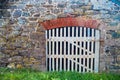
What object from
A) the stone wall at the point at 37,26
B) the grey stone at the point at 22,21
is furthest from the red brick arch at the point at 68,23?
the grey stone at the point at 22,21

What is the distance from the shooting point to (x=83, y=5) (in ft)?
33.1

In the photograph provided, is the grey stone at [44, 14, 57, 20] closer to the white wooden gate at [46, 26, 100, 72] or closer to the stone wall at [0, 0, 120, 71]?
the stone wall at [0, 0, 120, 71]

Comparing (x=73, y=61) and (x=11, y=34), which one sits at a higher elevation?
(x=11, y=34)

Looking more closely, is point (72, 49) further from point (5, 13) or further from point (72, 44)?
point (5, 13)

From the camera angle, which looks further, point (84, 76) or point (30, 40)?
point (30, 40)

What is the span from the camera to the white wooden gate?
1017cm

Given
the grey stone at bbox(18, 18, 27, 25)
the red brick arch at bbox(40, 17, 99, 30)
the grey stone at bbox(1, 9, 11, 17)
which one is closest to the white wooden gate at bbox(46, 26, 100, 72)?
the red brick arch at bbox(40, 17, 99, 30)

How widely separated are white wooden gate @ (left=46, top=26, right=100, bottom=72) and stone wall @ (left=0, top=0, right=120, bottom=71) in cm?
23

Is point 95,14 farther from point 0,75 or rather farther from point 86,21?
point 0,75

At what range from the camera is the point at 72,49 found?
33.7 ft

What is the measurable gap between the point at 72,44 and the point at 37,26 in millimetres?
1293

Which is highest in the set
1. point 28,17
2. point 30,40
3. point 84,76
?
point 28,17

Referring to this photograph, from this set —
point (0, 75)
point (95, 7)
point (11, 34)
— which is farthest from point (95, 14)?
point (0, 75)

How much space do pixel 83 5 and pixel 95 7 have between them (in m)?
0.39
